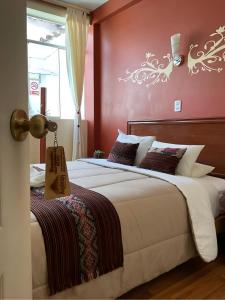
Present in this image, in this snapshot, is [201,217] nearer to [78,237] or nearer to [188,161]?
[188,161]

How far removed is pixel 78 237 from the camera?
1.40m

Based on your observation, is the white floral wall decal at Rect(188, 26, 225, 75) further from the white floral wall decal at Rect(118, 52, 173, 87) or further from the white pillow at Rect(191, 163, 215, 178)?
the white pillow at Rect(191, 163, 215, 178)

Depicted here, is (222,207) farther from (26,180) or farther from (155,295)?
(26,180)

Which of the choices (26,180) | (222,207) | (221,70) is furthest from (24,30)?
(221,70)

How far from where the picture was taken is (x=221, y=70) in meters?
2.65

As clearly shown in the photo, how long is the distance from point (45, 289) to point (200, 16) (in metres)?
2.88

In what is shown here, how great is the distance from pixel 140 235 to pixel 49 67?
342cm

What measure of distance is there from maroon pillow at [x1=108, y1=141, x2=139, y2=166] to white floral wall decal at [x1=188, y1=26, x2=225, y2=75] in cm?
106

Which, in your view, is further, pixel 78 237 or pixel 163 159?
pixel 163 159

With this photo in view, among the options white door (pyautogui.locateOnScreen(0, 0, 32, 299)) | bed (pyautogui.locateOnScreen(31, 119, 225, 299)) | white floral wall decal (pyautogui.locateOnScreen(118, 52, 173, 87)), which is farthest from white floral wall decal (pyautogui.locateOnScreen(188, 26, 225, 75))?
white door (pyautogui.locateOnScreen(0, 0, 32, 299))

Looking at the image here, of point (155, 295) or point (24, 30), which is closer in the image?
point (24, 30)

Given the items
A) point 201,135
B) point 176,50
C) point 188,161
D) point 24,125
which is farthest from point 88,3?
point 24,125

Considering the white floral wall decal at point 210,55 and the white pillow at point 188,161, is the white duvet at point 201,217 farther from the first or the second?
the white floral wall decal at point 210,55

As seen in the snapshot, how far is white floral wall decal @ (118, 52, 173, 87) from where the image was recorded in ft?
10.4
